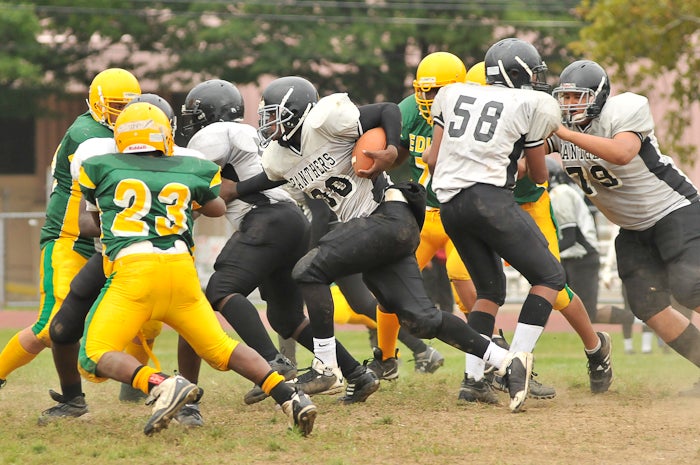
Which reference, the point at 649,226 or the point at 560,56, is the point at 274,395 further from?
the point at 560,56

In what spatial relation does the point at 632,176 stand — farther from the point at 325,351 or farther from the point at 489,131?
the point at 325,351

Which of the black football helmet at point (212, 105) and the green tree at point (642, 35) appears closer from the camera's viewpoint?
the black football helmet at point (212, 105)

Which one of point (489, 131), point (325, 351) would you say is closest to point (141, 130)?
point (325, 351)

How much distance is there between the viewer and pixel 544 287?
657cm

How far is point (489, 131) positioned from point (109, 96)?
2397mm

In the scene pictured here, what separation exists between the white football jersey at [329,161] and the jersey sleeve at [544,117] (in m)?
0.98

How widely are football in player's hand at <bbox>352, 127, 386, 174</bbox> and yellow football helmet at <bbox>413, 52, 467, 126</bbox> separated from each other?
1.47 meters

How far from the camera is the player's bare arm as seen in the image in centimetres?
664

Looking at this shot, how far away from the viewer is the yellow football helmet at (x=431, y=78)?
7965 mm

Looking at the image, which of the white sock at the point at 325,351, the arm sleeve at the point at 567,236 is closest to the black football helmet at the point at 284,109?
the white sock at the point at 325,351

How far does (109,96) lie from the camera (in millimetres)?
6949

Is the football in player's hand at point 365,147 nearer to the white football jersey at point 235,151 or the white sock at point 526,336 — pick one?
the white football jersey at point 235,151

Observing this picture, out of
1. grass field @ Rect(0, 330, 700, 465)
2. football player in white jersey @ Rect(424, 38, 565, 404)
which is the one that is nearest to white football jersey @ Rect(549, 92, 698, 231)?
football player in white jersey @ Rect(424, 38, 565, 404)

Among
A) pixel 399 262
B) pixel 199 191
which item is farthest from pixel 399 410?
pixel 199 191
